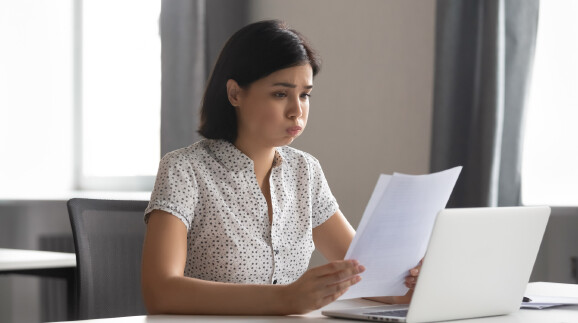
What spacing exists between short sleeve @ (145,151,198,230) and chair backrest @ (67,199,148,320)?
0.51 feet

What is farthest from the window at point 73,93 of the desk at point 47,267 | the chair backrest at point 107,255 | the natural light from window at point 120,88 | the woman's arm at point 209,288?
the woman's arm at point 209,288

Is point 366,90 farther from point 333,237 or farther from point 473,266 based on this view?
point 473,266

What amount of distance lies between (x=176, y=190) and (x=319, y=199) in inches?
16.8

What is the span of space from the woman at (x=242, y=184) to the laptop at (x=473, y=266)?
0.34m

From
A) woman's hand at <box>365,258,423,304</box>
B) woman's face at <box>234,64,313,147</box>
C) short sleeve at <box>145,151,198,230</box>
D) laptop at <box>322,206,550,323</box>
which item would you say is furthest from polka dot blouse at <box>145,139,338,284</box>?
laptop at <box>322,206,550,323</box>

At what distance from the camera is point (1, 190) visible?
4625mm

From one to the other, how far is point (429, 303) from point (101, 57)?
3719mm

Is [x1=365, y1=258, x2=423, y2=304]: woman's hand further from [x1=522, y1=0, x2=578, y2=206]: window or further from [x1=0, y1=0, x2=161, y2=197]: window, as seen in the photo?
[x1=0, y1=0, x2=161, y2=197]: window

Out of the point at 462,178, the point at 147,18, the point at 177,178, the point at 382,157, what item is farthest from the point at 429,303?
the point at 147,18

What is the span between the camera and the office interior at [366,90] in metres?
2.97

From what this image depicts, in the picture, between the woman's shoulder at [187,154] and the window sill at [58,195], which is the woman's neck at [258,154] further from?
the window sill at [58,195]

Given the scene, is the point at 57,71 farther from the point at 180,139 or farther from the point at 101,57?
the point at 180,139

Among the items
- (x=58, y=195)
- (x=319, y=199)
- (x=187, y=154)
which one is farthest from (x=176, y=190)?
(x=58, y=195)

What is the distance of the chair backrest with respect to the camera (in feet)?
5.82
